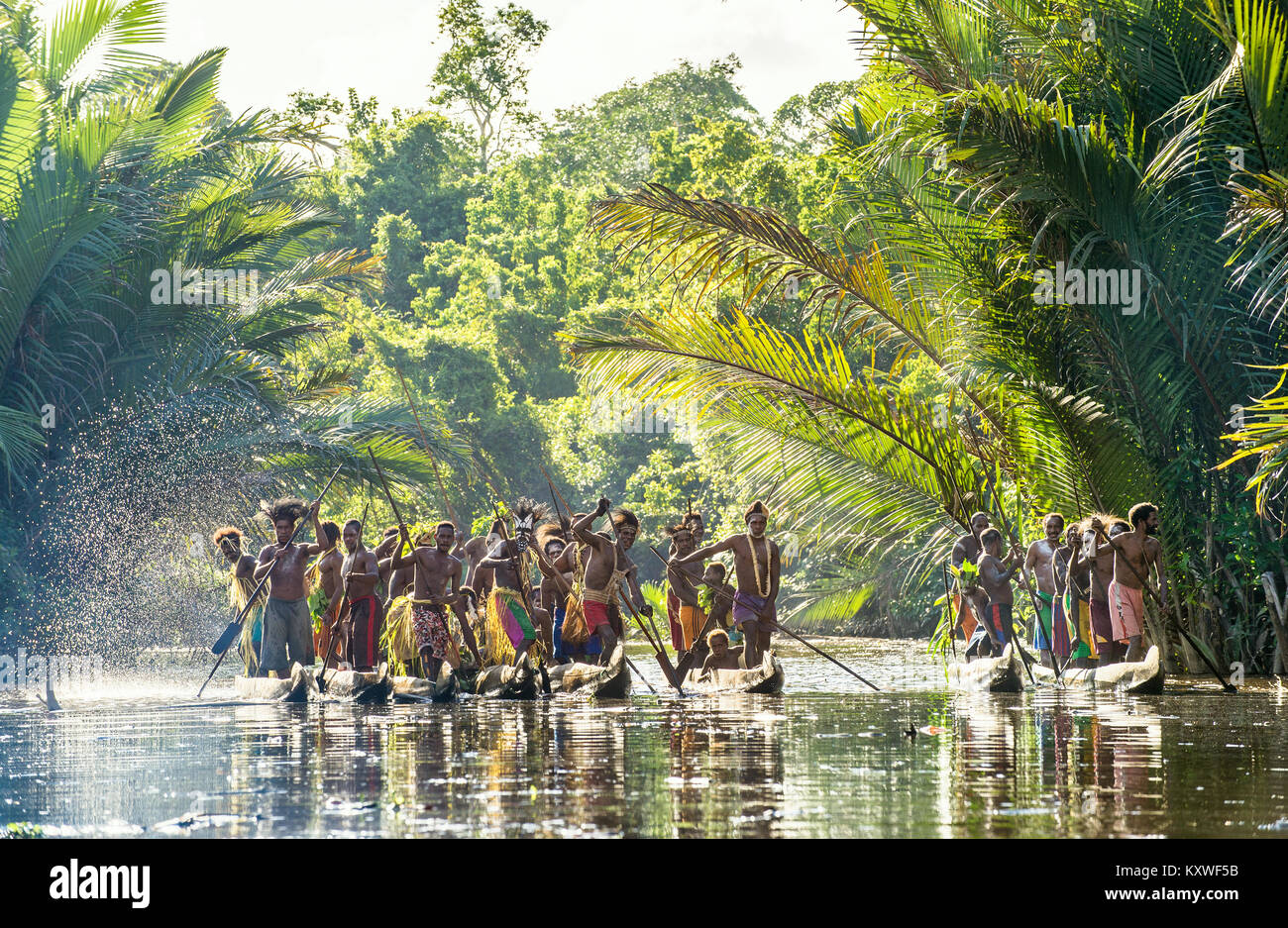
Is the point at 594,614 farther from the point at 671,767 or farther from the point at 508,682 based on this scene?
the point at 671,767

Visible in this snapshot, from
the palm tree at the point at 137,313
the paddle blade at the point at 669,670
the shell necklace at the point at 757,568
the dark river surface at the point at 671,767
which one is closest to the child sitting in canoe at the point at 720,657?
the shell necklace at the point at 757,568

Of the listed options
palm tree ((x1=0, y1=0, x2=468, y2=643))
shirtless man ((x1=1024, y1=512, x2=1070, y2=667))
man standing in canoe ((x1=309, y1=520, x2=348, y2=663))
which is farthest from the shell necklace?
palm tree ((x1=0, y1=0, x2=468, y2=643))

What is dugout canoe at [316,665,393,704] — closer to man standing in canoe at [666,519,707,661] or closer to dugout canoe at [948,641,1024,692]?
man standing in canoe at [666,519,707,661]

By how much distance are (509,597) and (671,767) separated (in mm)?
6071

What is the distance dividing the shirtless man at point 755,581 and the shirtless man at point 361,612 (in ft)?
9.66

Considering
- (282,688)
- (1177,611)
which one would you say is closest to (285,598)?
(282,688)

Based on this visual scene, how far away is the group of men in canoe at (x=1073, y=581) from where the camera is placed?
13.8 meters

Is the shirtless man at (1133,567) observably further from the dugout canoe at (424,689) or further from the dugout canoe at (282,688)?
the dugout canoe at (282,688)

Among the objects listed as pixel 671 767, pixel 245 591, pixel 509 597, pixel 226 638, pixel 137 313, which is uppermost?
pixel 137 313

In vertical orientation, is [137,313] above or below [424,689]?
above

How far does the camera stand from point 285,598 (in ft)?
47.1
